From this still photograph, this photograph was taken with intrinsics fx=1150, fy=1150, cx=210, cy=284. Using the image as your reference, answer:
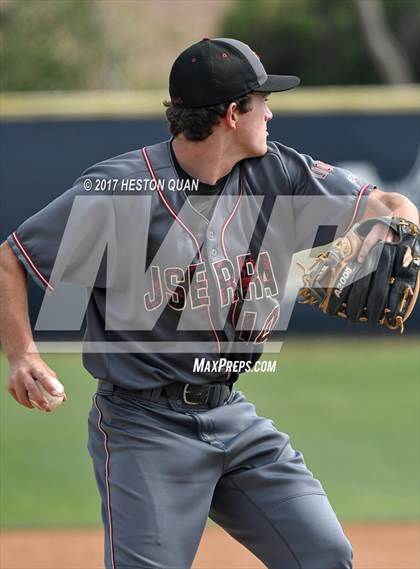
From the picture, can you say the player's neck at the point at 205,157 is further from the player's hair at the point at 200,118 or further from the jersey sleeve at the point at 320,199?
the jersey sleeve at the point at 320,199

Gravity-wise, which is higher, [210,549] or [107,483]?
[107,483]

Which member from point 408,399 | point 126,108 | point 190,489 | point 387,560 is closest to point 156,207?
point 190,489

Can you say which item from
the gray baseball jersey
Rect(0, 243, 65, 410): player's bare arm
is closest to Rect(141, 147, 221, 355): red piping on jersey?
the gray baseball jersey

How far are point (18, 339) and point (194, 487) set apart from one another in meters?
0.75

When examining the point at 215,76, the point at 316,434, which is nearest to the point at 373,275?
the point at 215,76

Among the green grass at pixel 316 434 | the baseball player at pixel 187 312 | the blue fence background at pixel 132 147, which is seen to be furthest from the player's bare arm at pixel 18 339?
the blue fence background at pixel 132 147

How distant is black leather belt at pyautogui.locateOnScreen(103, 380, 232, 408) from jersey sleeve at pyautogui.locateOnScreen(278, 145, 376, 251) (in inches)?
24.3

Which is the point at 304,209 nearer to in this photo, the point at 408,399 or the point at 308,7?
the point at 408,399

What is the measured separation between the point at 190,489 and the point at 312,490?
1.39 feet

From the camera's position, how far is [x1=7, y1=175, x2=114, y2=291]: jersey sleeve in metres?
3.79

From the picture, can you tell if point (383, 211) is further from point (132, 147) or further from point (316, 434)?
point (132, 147)

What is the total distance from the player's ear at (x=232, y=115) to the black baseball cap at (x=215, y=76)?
0.03 metres

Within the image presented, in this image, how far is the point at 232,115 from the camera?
3.90 meters

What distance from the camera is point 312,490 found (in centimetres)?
387
